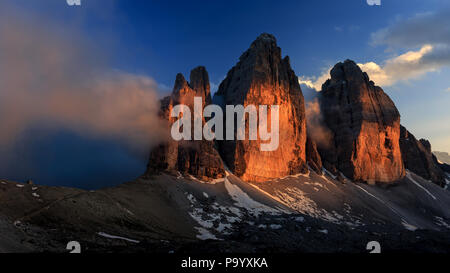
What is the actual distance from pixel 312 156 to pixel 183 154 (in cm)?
5535

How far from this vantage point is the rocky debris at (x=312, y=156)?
327 ft

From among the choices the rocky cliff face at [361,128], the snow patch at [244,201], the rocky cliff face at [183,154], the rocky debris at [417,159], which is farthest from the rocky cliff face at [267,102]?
the rocky debris at [417,159]

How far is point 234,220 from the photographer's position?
4719 cm

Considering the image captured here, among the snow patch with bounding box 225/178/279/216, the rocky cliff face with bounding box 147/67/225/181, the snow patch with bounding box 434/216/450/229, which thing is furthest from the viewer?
the snow patch with bounding box 434/216/450/229

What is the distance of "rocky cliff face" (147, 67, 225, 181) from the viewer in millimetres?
60062

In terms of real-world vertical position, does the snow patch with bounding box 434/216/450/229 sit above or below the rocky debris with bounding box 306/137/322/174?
below

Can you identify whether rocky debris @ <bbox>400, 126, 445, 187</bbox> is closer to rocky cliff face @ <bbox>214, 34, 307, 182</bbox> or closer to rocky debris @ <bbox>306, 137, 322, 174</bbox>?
rocky debris @ <bbox>306, 137, 322, 174</bbox>

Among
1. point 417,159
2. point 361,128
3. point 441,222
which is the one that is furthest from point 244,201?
point 417,159

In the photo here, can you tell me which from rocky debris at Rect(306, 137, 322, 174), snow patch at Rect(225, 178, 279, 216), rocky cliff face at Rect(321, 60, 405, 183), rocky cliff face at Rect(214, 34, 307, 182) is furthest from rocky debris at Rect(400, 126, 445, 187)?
snow patch at Rect(225, 178, 279, 216)

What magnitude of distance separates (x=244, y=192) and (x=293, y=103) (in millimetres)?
43545

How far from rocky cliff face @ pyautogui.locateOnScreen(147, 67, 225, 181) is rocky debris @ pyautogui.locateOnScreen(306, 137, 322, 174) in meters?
42.9

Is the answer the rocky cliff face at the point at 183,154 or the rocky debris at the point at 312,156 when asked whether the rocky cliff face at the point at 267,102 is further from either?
the rocky cliff face at the point at 183,154

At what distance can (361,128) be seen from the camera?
104062mm

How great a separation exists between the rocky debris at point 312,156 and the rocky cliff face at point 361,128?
5.79 m
